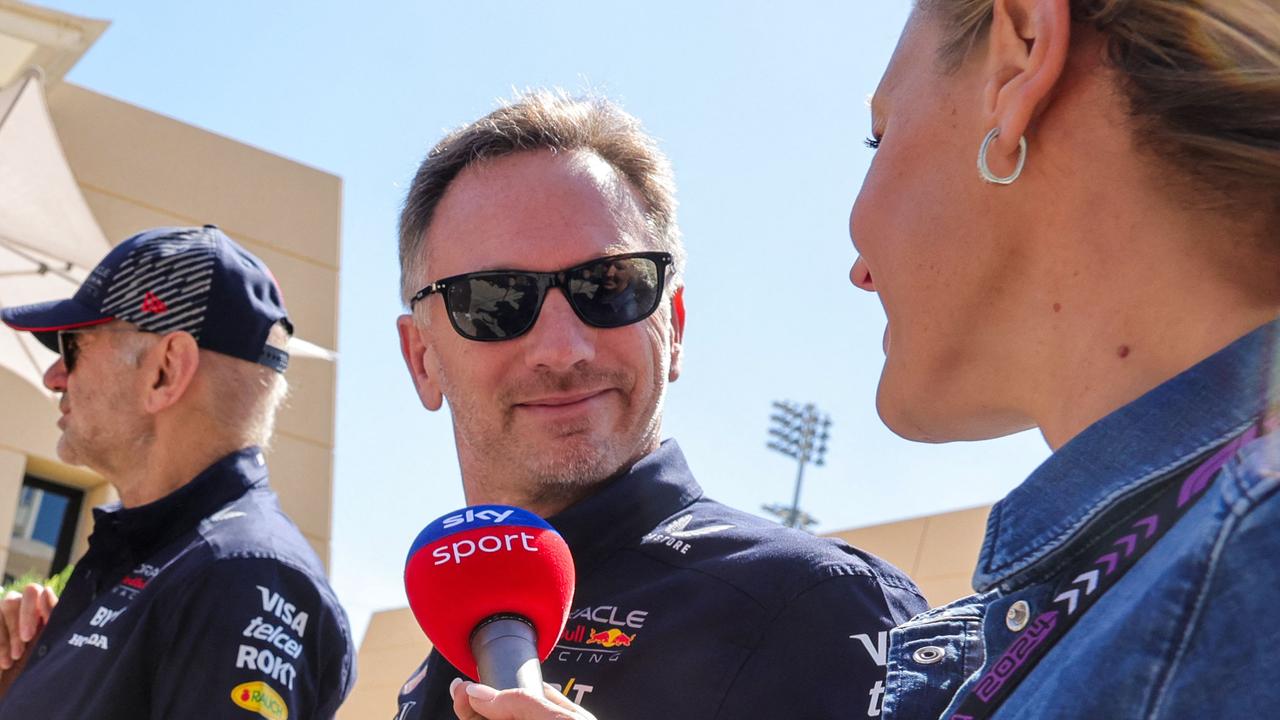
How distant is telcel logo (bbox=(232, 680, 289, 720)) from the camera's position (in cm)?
297

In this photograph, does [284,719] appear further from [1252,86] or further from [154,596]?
[1252,86]

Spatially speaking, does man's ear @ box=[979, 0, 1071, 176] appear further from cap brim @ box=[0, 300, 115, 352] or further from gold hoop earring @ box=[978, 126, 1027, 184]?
cap brim @ box=[0, 300, 115, 352]

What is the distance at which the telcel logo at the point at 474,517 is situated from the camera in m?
2.01

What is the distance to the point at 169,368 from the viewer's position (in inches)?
150

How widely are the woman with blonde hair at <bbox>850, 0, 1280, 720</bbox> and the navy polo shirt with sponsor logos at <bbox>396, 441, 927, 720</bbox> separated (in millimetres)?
522

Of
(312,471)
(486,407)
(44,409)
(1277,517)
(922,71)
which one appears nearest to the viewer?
(1277,517)

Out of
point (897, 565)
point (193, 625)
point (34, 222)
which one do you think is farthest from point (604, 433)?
point (34, 222)

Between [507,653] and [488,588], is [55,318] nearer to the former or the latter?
[488,588]

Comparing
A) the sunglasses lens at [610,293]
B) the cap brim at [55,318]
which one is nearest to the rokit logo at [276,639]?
the sunglasses lens at [610,293]

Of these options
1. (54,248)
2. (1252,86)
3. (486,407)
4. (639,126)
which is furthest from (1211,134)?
(54,248)

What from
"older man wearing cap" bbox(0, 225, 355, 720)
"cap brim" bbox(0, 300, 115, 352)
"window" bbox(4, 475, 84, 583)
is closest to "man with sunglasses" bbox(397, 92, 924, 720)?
"older man wearing cap" bbox(0, 225, 355, 720)

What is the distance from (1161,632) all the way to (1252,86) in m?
0.51

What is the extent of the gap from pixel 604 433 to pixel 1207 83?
5.60ft

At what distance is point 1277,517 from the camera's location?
0.96 m
